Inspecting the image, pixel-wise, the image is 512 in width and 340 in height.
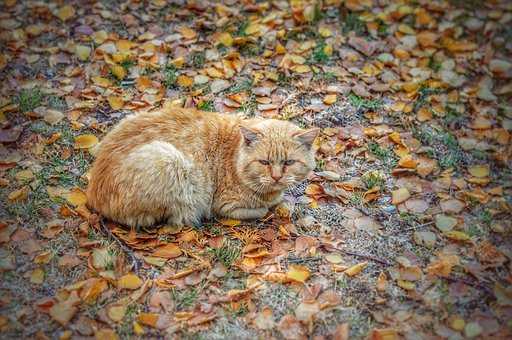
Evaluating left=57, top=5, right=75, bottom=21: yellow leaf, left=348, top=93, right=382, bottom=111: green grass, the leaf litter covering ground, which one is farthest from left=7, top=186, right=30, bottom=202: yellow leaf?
left=348, top=93, right=382, bottom=111: green grass

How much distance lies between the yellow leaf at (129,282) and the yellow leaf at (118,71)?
2.50 meters

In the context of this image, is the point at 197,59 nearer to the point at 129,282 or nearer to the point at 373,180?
the point at 373,180

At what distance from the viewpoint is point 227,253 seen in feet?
13.1

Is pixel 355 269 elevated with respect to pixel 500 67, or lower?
lower

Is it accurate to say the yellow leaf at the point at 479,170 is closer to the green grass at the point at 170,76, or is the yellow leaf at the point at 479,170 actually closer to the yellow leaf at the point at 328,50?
the yellow leaf at the point at 328,50

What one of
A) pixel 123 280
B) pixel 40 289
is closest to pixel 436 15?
pixel 123 280

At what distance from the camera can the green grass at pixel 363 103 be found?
543 centimetres

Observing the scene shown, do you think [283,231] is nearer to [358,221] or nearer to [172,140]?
[358,221]

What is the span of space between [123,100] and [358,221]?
262 cm

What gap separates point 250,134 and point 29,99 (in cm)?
243

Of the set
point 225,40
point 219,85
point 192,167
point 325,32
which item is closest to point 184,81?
point 219,85

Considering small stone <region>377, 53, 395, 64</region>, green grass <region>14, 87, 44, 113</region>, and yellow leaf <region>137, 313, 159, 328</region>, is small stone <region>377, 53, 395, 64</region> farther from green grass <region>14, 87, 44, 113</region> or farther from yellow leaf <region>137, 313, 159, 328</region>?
yellow leaf <region>137, 313, 159, 328</region>

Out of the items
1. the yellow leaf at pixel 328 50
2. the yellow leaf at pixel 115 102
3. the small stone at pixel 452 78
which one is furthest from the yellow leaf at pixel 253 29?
the small stone at pixel 452 78

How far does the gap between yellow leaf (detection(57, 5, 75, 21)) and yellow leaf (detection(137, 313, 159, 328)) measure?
3977 millimetres
